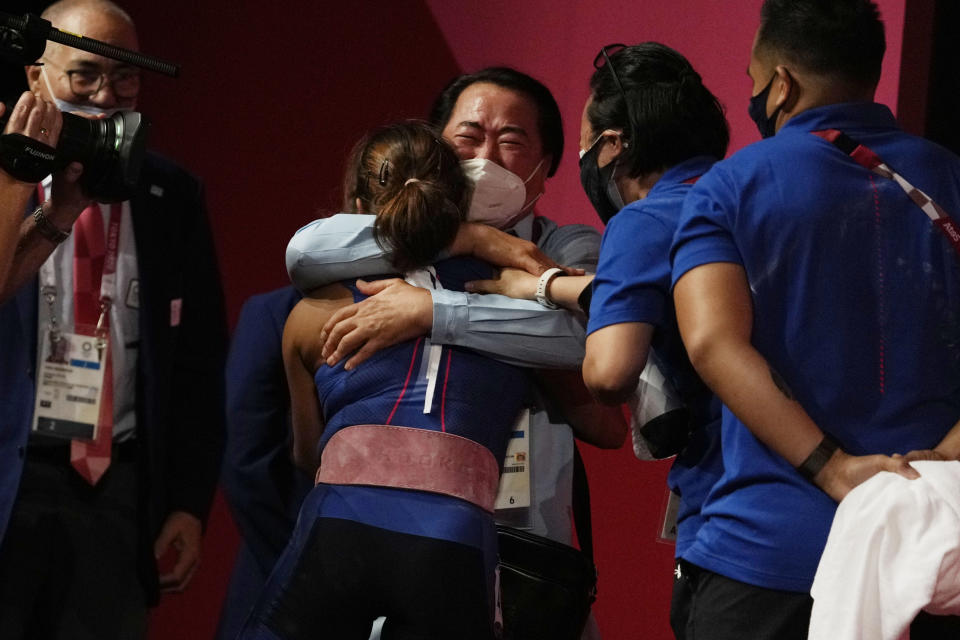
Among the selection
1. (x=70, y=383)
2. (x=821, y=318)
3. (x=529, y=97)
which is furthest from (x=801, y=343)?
(x=70, y=383)

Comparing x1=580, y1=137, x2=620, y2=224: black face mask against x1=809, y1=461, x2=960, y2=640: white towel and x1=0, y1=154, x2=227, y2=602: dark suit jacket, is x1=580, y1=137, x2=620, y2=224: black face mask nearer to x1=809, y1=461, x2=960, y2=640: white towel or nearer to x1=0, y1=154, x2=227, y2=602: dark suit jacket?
x1=809, y1=461, x2=960, y2=640: white towel

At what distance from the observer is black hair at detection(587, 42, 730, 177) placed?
78.6 inches

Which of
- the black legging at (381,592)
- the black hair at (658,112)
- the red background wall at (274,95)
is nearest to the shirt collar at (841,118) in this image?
the black hair at (658,112)

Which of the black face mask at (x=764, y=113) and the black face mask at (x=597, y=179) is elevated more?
the black face mask at (x=764, y=113)

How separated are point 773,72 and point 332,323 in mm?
752

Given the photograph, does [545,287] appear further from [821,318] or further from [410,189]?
[821,318]

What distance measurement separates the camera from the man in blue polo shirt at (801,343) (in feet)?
4.97

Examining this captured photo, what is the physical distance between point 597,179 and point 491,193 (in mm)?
178

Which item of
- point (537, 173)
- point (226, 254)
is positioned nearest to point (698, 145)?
point (537, 173)

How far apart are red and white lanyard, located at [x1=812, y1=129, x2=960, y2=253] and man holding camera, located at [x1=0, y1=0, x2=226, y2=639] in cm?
125

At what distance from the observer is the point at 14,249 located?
192 cm

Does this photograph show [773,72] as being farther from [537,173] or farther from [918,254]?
A: [537,173]

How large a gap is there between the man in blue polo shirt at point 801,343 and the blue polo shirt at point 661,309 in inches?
4.3

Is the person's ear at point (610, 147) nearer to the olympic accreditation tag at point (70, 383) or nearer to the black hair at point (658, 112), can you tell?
the black hair at point (658, 112)
